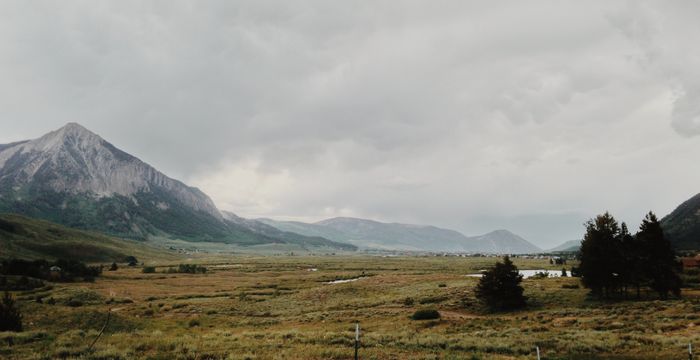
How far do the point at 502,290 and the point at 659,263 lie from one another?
62.0ft

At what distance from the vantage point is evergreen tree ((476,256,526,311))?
167 feet

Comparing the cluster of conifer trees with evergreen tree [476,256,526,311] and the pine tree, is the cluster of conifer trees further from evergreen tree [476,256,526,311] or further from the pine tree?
evergreen tree [476,256,526,311]

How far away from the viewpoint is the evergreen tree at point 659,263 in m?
49.1

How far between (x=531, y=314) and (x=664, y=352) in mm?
21472

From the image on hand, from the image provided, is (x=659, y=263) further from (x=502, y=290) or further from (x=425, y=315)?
(x=425, y=315)

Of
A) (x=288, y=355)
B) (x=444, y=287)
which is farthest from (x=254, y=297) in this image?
(x=288, y=355)

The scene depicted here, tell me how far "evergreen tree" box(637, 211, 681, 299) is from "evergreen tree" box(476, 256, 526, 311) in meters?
15.3

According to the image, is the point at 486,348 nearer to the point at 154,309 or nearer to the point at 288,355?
the point at 288,355

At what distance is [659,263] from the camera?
4978cm

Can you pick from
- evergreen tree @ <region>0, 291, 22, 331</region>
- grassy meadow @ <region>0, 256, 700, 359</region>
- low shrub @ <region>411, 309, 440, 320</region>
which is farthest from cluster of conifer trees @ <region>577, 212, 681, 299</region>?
evergreen tree @ <region>0, 291, 22, 331</region>

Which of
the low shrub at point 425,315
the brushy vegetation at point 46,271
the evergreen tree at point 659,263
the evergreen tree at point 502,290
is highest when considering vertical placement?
the evergreen tree at point 659,263

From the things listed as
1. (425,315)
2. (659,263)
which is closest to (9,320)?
(425,315)

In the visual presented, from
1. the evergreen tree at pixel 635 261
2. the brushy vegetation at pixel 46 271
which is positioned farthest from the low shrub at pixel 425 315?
the brushy vegetation at pixel 46 271

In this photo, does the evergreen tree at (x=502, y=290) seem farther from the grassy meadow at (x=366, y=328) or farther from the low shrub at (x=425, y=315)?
the low shrub at (x=425, y=315)
